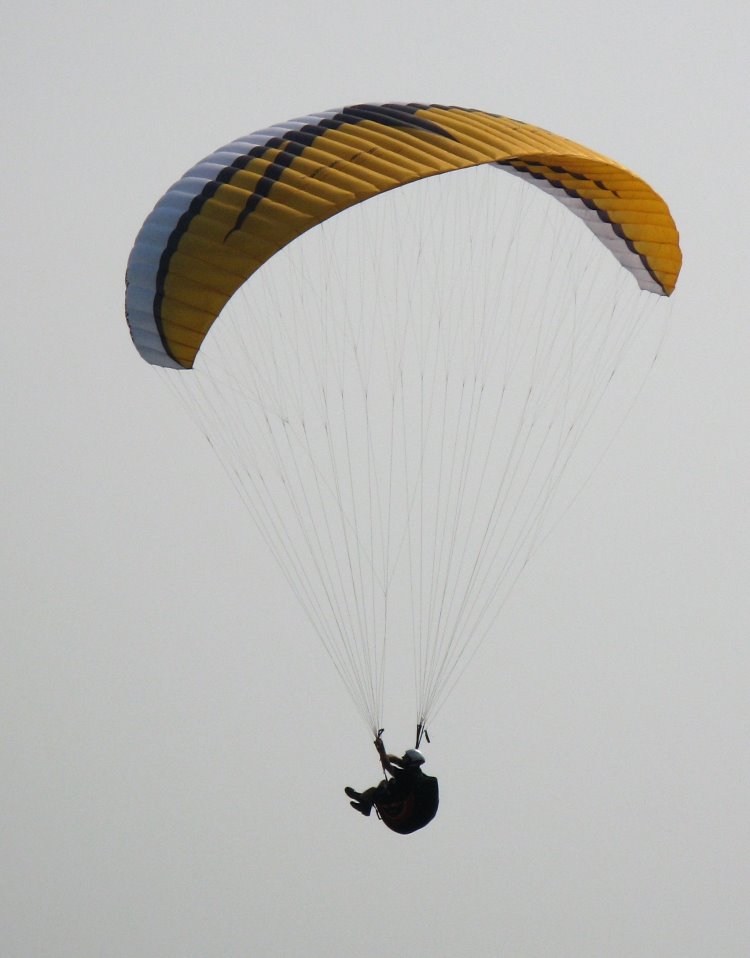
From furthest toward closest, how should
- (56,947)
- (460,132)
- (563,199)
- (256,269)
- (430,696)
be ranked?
(56,947), (563,199), (430,696), (460,132), (256,269)

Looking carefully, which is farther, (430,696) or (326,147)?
(430,696)

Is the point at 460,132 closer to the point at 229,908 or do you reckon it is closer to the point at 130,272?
the point at 130,272

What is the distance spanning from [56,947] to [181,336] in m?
68.5

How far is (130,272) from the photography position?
20.0m

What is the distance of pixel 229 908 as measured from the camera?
86875 mm

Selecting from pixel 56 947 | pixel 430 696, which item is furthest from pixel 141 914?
pixel 430 696

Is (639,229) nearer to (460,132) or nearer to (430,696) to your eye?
(460,132)

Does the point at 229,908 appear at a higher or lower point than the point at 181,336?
higher

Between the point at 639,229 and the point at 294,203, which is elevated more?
the point at 639,229

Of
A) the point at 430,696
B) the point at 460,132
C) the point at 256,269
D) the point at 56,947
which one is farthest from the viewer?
the point at 56,947

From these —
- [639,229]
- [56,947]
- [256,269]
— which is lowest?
[256,269]

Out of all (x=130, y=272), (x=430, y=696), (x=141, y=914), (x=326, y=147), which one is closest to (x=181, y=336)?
(x=130, y=272)

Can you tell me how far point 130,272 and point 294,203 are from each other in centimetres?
221

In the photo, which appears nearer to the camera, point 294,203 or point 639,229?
point 294,203
